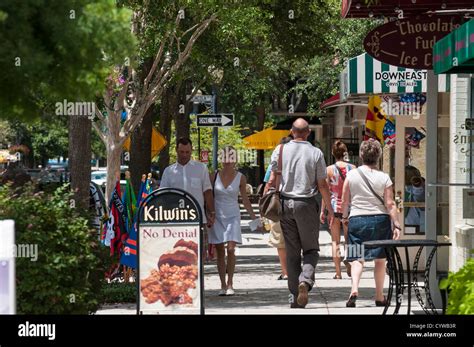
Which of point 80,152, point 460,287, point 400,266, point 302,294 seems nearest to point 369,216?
point 302,294

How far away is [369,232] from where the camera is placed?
42.2ft

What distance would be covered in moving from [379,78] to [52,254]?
8.55 m

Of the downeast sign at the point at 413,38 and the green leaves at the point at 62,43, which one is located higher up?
the downeast sign at the point at 413,38

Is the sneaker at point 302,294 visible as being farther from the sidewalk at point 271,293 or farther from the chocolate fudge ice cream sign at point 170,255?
the chocolate fudge ice cream sign at point 170,255

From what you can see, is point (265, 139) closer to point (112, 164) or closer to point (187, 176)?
point (112, 164)

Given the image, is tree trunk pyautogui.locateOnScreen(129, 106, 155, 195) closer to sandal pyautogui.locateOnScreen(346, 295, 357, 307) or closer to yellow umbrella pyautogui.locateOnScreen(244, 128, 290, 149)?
sandal pyautogui.locateOnScreen(346, 295, 357, 307)

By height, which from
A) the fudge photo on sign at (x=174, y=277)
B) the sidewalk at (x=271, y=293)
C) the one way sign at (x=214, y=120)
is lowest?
the sidewalk at (x=271, y=293)

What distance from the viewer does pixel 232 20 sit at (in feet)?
68.1

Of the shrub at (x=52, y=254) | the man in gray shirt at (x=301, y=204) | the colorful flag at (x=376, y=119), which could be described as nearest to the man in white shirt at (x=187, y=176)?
the man in gray shirt at (x=301, y=204)

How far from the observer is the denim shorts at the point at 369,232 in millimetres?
12859

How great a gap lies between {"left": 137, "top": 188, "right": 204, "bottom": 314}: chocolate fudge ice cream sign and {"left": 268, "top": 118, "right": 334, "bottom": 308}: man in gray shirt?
6.45 ft

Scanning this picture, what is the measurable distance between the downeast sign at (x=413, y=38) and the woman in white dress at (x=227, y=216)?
3047 millimetres

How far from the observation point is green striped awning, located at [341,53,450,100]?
56.3 ft
